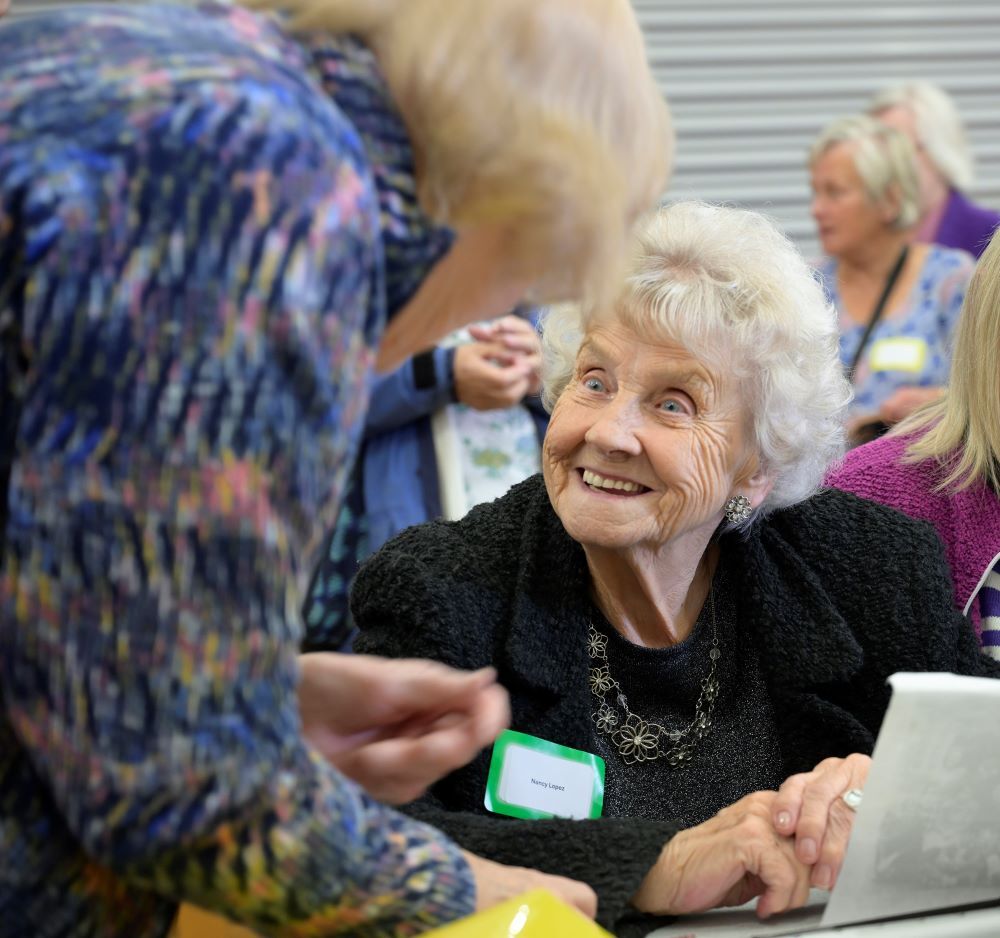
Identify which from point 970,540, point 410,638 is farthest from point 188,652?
point 970,540

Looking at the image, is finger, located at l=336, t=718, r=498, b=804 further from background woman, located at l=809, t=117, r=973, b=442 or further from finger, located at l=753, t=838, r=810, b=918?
background woman, located at l=809, t=117, r=973, b=442

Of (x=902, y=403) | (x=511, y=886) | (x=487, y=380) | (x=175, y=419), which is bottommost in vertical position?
(x=902, y=403)

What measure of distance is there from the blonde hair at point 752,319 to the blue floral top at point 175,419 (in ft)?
3.71

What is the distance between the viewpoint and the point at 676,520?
6.41ft

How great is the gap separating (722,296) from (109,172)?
1.30 meters

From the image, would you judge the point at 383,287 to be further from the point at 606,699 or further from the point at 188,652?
the point at 606,699

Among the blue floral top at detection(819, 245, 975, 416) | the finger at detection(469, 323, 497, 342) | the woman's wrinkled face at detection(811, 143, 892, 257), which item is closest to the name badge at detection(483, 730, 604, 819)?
the finger at detection(469, 323, 497, 342)

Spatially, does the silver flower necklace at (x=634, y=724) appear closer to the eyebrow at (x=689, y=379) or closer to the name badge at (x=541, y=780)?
the name badge at (x=541, y=780)

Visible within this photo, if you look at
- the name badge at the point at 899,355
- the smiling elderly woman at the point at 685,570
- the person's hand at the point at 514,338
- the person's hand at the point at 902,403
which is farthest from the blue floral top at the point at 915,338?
the smiling elderly woman at the point at 685,570

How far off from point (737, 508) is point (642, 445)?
0.67ft

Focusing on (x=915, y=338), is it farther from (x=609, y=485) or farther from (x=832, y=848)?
(x=832, y=848)

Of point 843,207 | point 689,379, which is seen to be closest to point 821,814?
point 689,379

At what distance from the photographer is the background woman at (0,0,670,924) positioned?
78cm

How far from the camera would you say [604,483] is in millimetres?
1945
